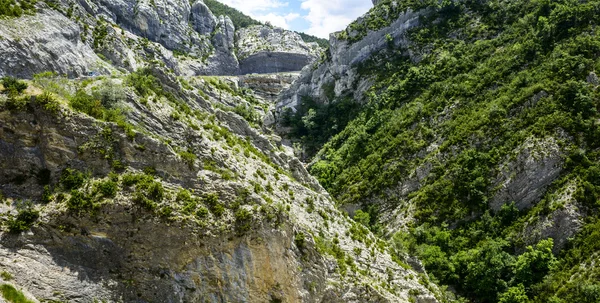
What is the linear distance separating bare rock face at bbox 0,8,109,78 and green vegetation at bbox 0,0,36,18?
491 millimetres

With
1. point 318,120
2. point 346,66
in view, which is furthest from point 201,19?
point 318,120

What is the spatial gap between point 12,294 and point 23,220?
11.9ft

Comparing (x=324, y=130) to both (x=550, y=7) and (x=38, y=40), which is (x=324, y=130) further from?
(x=38, y=40)

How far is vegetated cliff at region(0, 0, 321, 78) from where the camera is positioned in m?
31.7

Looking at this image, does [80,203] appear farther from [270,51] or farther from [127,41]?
[270,51]

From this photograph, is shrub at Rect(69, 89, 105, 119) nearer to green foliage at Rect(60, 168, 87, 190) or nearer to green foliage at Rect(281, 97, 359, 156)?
green foliage at Rect(60, 168, 87, 190)

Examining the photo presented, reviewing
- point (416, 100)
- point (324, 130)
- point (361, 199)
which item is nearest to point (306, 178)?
point (361, 199)

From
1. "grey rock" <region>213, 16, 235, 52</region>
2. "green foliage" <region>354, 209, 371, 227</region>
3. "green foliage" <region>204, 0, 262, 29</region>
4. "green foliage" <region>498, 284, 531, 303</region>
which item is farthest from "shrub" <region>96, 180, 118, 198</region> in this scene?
"green foliage" <region>204, 0, 262, 29</region>

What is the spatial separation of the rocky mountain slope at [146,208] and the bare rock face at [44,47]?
0.54ft

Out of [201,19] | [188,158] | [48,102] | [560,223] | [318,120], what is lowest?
[560,223]

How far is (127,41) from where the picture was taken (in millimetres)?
69625

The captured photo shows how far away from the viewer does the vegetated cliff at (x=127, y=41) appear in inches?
1246

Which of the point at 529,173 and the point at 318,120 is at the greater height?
the point at 318,120

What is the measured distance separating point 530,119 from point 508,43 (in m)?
23.4
